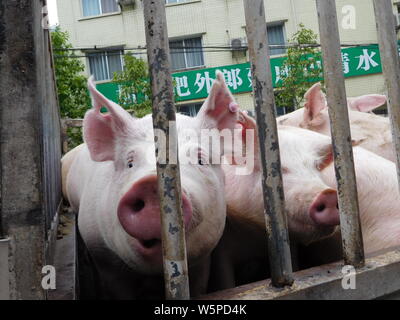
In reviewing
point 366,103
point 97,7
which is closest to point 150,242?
point 366,103

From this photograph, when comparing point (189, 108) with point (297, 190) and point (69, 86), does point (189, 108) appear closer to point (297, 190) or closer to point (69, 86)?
point (69, 86)

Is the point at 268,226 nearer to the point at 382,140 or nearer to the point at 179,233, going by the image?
the point at 179,233

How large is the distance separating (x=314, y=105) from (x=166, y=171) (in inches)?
98.9

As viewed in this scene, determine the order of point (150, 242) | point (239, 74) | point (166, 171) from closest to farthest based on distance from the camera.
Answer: point (166, 171), point (150, 242), point (239, 74)

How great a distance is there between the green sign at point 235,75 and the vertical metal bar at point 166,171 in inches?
517

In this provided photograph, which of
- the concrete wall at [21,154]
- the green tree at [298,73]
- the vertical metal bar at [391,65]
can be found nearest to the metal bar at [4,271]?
the concrete wall at [21,154]

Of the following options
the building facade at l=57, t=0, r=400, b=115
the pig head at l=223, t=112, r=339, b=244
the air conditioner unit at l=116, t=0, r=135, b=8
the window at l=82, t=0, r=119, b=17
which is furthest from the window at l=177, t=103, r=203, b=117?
the pig head at l=223, t=112, r=339, b=244

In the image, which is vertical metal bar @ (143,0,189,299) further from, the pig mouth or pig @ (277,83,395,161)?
pig @ (277,83,395,161)

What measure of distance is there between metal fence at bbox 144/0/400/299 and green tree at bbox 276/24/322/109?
10.4m

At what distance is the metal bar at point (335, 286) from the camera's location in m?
1.30

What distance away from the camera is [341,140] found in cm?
153

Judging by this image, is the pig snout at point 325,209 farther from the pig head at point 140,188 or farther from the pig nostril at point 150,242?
the pig nostril at point 150,242

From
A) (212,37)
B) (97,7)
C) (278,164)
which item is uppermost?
(97,7)
